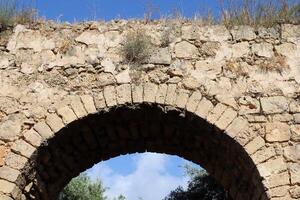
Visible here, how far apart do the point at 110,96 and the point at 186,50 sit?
107 centimetres

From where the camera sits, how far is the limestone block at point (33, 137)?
543 centimetres

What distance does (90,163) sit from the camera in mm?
6645

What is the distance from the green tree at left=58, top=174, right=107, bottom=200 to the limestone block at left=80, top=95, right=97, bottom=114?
8.97 m

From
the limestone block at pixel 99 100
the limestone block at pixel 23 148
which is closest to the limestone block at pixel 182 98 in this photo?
the limestone block at pixel 99 100

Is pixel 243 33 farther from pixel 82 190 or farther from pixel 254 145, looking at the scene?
pixel 82 190

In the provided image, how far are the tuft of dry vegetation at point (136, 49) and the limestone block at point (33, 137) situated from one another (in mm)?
1340

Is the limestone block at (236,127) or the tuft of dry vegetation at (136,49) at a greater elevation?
the tuft of dry vegetation at (136,49)

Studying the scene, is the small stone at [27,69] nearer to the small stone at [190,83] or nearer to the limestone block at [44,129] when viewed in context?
the limestone block at [44,129]

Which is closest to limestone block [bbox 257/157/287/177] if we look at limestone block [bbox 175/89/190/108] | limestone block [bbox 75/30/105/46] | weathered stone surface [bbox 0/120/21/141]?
limestone block [bbox 175/89/190/108]

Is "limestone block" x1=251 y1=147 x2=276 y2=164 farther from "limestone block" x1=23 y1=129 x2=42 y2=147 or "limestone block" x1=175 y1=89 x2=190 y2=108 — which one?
"limestone block" x1=23 y1=129 x2=42 y2=147

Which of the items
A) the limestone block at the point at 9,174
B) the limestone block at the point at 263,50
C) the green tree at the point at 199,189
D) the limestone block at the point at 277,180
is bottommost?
the limestone block at the point at 277,180

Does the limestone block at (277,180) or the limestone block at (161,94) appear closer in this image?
the limestone block at (277,180)

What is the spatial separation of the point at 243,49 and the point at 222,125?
3.41 feet

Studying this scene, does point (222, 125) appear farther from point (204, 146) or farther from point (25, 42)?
point (25, 42)
